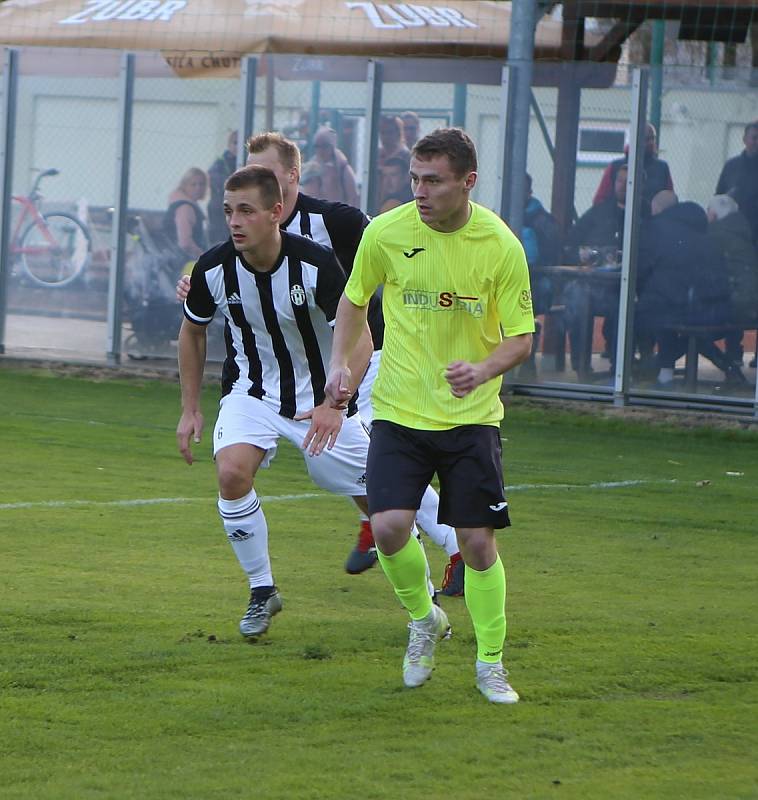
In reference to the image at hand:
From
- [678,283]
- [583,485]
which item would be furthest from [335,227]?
[678,283]

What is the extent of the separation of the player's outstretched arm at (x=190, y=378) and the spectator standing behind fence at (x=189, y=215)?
8738 millimetres

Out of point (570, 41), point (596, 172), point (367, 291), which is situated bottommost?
point (367, 291)

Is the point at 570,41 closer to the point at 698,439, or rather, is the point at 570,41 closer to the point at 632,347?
the point at 632,347

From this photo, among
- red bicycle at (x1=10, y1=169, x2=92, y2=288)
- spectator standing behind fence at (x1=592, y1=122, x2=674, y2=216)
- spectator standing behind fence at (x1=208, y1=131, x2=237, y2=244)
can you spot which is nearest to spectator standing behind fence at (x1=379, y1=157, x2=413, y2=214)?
spectator standing behind fence at (x1=208, y1=131, x2=237, y2=244)

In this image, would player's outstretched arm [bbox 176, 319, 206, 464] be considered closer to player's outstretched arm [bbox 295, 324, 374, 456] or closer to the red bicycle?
player's outstretched arm [bbox 295, 324, 374, 456]

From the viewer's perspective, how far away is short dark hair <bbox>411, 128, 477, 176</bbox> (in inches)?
191

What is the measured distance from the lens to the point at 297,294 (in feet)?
19.1

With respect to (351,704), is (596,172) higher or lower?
higher

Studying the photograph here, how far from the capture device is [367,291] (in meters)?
5.13

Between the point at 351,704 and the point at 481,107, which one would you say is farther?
the point at 481,107

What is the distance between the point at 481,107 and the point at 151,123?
3.34 metres

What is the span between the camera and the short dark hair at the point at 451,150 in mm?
4852

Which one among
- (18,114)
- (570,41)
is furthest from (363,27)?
(18,114)

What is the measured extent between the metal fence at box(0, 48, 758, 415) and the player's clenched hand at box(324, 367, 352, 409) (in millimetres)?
8366
